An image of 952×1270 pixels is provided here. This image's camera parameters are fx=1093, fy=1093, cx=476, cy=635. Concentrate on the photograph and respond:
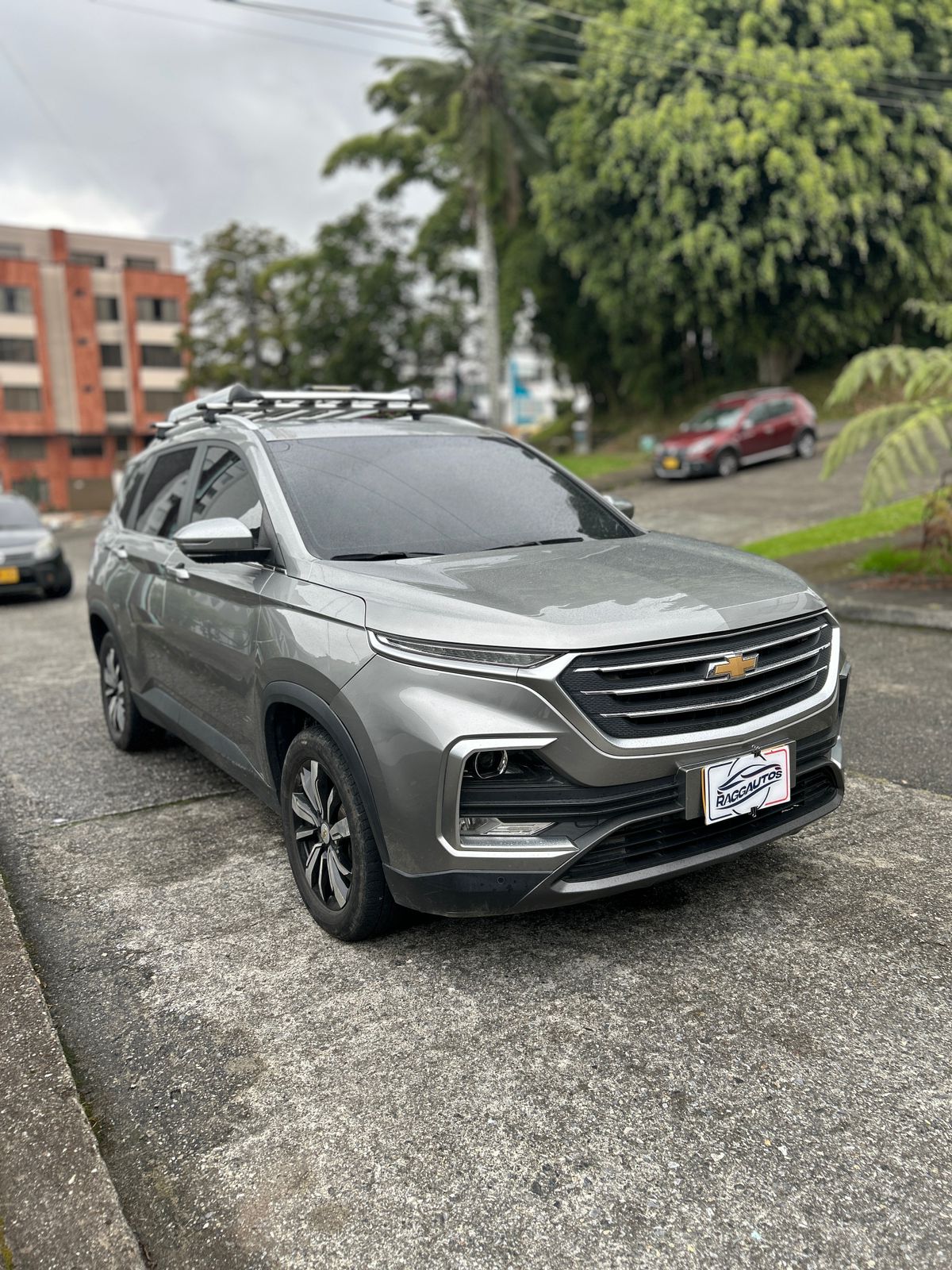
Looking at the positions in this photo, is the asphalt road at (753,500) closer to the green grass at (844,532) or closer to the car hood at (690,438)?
the car hood at (690,438)

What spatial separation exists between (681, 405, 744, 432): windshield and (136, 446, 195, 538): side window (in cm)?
1875

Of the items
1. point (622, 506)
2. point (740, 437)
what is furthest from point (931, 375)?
point (740, 437)

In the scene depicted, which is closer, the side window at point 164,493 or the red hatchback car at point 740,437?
the side window at point 164,493

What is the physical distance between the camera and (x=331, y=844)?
11.8 feet

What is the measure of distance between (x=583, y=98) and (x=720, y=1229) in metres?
29.5

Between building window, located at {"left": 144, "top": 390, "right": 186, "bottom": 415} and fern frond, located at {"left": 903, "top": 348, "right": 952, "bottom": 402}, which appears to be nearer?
fern frond, located at {"left": 903, "top": 348, "right": 952, "bottom": 402}

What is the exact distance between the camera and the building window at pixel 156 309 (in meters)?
65.2

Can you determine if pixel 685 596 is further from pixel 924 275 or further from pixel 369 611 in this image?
pixel 924 275

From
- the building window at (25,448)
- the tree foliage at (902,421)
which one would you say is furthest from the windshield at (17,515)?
the building window at (25,448)

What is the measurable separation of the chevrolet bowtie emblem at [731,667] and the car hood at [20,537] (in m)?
→ 12.0

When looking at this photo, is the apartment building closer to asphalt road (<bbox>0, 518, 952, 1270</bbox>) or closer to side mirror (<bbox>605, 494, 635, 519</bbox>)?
side mirror (<bbox>605, 494, 635, 519</bbox>)

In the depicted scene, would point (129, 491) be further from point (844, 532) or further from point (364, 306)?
point (364, 306)

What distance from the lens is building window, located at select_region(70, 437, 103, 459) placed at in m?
64.2

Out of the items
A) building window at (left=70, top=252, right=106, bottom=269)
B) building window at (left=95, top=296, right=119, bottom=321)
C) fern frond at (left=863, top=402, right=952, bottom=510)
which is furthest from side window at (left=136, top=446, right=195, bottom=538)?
building window at (left=70, top=252, right=106, bottom=269)
